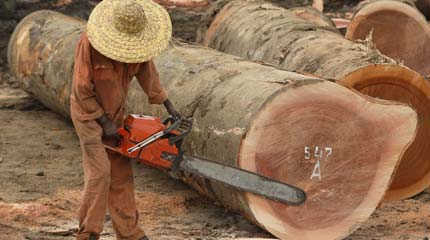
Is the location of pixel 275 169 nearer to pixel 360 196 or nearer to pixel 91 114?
pixel 360 196

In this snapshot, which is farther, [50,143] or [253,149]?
[50,143]

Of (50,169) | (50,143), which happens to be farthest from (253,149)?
(50,143)

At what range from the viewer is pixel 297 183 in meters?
5.03

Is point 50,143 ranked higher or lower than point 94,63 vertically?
lower

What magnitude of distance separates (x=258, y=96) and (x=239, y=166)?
1.48ft

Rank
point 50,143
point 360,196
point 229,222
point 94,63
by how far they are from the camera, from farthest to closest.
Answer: point 50,143 < point 229,222 < point 360,196 < point 94,63

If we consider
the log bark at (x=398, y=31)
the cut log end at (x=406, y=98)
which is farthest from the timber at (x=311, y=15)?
the cut log end at (x=406, y=98)

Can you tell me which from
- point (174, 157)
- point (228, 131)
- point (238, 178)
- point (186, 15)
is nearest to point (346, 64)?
point (228, 131)

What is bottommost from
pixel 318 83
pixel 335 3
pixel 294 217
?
pixel 335 3

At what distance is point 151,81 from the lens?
504 centimetres

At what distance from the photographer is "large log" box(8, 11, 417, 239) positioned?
16.2ft

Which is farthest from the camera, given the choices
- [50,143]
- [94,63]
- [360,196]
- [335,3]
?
[335,3]

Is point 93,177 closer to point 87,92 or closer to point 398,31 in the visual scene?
point 87,92

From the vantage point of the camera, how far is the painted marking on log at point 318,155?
5.02 m
